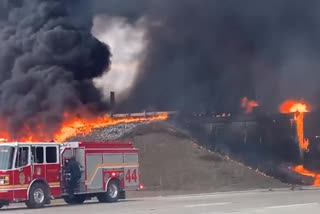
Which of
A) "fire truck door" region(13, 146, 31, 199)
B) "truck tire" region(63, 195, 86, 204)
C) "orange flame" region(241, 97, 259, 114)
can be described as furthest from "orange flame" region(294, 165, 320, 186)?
"fire truck door" region(13, 146, 31, 199)

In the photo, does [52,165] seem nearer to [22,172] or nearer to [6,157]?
[22,172]

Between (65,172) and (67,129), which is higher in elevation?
(67,129)

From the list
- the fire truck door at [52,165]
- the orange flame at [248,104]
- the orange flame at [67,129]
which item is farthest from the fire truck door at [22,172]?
the orange flame at [248,104]

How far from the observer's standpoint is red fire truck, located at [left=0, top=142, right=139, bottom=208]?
2875 cm

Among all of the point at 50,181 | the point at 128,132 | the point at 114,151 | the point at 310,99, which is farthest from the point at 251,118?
the point at 50,181

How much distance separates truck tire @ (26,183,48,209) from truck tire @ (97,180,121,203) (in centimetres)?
363

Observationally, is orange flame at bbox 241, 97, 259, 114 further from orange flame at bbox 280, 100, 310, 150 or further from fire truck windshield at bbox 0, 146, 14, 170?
fire truck windshield at bbox 0, 146, 14, 170

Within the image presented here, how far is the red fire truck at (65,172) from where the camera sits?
28.8 metres

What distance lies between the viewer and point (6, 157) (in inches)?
1139

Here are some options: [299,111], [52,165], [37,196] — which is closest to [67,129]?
[299,111]

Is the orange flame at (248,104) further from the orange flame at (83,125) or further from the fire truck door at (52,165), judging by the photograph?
the fire truck door at (52,165)

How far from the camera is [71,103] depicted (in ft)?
172

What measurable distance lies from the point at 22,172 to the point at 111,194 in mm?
5185

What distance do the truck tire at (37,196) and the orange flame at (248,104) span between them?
4130 centimetres
